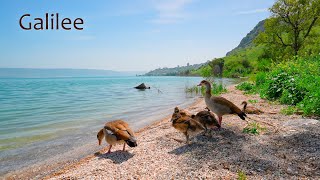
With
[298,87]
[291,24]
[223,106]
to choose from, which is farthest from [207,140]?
[291,24]

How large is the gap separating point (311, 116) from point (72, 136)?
11.6m

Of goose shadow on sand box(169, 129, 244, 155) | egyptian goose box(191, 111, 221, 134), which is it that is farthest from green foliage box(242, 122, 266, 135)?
egyptian goose box(191, 111, 221, 134)

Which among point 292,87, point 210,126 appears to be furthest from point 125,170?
point 292,87

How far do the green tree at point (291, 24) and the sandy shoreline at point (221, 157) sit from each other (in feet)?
109

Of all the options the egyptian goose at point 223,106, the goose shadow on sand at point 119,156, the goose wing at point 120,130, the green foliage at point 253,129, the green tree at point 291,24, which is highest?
the green tree at point 291,24

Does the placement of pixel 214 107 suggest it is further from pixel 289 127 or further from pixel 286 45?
pixel 286 45

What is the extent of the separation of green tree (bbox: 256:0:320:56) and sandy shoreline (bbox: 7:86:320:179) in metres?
33.3

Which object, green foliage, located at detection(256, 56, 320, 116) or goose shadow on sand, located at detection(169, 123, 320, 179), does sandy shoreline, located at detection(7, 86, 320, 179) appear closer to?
goose shadow on sand, located at detection(169, 123, 320, 179)

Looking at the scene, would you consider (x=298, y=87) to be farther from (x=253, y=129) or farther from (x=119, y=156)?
(x=119, y=156)

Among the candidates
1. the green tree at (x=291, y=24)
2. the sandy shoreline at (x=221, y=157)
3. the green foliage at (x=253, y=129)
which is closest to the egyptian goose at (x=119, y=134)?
the sandy shoreline at (x=221, y=157)

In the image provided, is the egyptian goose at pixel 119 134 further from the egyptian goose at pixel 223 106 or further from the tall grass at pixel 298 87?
the tall grass at pixel 298 87

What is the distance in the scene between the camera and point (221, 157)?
7.26 m

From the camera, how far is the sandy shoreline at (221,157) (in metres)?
6.35

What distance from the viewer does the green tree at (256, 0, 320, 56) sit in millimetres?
38625
